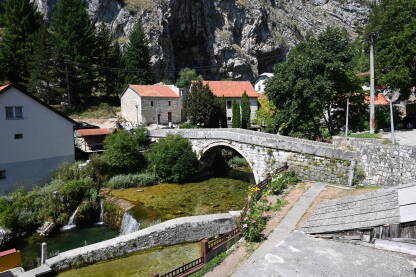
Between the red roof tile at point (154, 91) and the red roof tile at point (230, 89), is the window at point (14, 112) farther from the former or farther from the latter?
the red roof tile at point (230, 89)

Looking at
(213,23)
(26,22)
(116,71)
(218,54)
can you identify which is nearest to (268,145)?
(116,71)

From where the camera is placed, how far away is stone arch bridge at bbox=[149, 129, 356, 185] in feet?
46.2

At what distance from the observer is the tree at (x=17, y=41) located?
3431cm

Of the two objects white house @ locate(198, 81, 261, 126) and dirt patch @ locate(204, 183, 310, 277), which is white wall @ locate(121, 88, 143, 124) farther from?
dirt patch @ locate(204, 183, 310, 277)

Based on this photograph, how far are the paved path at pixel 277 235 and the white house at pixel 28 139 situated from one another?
687 inches

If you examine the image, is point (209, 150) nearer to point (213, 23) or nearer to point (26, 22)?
point (26, 22)

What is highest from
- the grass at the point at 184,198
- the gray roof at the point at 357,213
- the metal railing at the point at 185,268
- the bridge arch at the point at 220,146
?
the bridge arch at the point at 220,146

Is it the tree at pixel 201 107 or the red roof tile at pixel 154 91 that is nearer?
the tree at pixel 201 107

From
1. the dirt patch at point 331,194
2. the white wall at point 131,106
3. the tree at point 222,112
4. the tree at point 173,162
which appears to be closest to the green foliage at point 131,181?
the tree at point 173,162

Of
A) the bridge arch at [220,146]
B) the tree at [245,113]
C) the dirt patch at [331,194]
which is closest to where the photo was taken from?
the dirt patch at [331,194]

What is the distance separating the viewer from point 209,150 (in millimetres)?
24000

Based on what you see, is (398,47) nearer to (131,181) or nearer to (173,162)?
(173,162)

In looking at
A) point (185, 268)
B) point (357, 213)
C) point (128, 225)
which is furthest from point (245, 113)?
point (185, 268)

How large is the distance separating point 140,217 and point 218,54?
164 feet
